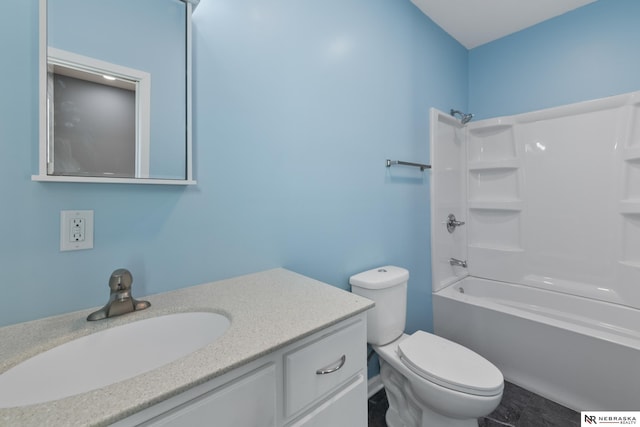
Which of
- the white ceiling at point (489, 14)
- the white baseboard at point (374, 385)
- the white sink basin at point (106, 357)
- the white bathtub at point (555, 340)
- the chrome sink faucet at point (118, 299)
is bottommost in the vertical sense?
the white baseboard at point (374, 385)

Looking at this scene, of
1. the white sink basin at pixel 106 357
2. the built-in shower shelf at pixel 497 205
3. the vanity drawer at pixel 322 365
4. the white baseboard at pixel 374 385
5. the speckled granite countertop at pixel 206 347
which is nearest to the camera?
the speckled granite countertop at pixel 206 347

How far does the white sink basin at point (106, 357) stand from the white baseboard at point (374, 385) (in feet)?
4.28

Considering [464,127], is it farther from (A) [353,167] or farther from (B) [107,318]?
(B) [107,318]

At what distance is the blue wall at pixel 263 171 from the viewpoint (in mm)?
753

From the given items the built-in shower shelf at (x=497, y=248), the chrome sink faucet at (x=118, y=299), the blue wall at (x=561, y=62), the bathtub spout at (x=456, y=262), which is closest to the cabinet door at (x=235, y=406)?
the chrome sink faucet at (x=118, y=299)

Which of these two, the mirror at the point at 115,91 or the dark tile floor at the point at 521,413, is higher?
→ the mirror at the point at 115,91

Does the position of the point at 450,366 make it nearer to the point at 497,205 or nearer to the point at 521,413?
the point at 521,413

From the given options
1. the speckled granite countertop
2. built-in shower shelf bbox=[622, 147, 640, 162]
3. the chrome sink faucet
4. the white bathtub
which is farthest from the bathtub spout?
the chrome sink faucet

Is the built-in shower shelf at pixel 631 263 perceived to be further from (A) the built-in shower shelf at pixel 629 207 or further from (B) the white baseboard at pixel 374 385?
(B) the white baseboard at pixel 374 385

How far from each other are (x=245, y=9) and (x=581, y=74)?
8.14 ft

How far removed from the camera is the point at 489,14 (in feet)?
6.88

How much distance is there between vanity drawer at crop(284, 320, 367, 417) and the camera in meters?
0.71

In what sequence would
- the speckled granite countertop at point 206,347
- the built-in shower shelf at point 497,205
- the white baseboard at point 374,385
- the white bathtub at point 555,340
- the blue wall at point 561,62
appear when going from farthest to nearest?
the built-in shower shelf at point 497,205
the blue wall at point 561,62
the white baseboard at point 374,385
the white bathtub at point 555,340
the speckled granite countertop at point 206,347

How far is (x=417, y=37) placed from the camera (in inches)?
79.8
